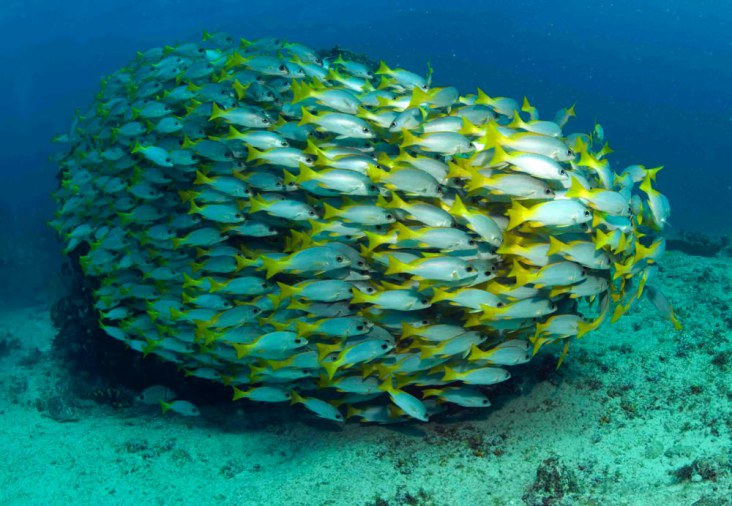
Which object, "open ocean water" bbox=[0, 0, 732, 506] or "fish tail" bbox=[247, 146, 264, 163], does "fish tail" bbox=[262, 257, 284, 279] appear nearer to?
"open ocean water" bbox=[0, 0, 732, 506]

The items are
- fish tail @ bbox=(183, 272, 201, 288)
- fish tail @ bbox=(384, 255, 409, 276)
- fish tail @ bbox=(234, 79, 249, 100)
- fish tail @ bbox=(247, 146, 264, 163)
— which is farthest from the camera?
fish tail @ bbox=(234, 79, 249, 100)

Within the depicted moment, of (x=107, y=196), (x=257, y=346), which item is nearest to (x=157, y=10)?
(x=107, y=196)

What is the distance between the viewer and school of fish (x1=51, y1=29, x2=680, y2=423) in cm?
430

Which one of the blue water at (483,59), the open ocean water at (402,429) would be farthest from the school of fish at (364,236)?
the blue water at (483,59)

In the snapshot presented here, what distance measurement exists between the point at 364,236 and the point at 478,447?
2300mm

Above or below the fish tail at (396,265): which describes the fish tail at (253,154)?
above

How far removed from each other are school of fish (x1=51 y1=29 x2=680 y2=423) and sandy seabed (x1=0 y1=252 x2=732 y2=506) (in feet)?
1.52

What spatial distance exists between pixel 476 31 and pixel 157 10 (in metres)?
52.8

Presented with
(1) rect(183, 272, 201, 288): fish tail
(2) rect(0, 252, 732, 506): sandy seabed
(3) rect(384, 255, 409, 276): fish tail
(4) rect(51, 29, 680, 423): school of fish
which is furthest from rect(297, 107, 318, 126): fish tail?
(2) rect(0, 252, 732, 506): sandy seabed

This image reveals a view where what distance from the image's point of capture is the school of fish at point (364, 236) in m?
4.30

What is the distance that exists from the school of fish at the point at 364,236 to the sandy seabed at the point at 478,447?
46 cm

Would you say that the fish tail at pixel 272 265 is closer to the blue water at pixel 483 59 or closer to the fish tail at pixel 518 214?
the fish tail at pixel 518 214

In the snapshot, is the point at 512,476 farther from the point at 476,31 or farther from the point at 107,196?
the point at 476,31

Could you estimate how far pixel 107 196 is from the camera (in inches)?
279
